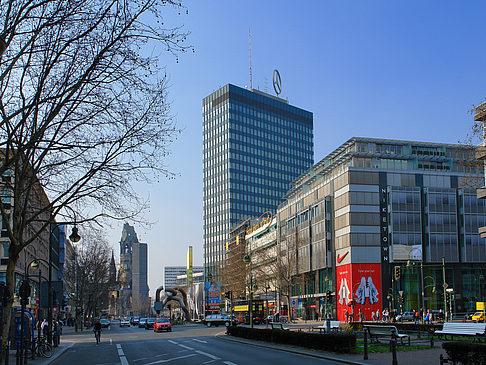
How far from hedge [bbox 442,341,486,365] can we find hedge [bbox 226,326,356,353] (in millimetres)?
8067

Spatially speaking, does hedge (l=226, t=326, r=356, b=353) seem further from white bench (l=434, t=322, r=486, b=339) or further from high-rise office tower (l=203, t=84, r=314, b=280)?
high-rise office tower (l=203, t=84, r=314, b=280)

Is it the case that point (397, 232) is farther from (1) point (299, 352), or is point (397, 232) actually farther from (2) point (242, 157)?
(2) point (242, 157)

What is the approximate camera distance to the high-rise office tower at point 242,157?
176 meters

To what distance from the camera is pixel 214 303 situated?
101312 millimetres

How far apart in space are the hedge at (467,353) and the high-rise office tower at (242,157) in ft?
519

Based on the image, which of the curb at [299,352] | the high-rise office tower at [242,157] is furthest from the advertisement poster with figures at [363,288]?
the high-rise office tower at [242,157]

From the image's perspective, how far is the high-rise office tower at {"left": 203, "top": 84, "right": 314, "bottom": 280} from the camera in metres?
176

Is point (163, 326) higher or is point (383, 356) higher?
point (383, 356)

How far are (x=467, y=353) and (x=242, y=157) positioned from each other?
6348 inches

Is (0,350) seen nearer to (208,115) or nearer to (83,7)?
(83,7)

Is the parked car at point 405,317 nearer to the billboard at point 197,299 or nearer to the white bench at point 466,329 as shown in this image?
the white bench at point 466,329

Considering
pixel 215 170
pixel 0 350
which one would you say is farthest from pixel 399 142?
pixel 215 170

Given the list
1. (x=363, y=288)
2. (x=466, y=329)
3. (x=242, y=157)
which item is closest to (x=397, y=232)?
(x=363, y=288)

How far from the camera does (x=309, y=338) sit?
1064 inches
